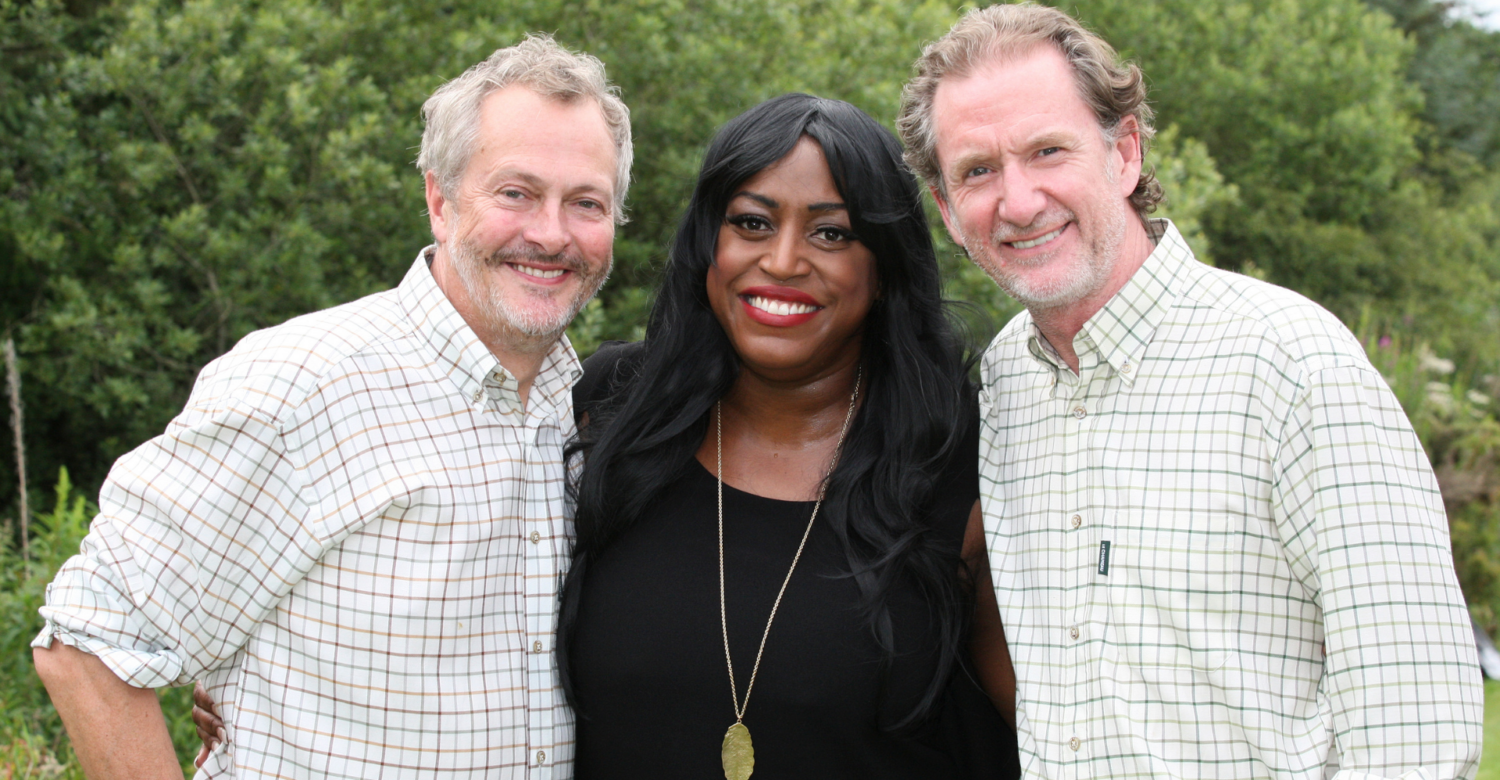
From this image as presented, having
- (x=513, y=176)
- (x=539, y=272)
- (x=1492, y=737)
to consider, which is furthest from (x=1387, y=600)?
(x=1492, y=737)

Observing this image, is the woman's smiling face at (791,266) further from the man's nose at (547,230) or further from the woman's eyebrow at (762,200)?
the man's nose at (547,230)

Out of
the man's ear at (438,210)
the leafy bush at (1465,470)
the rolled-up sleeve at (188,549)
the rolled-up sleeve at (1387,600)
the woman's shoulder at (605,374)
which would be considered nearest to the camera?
the rolled-up sleeve at (1387,600)

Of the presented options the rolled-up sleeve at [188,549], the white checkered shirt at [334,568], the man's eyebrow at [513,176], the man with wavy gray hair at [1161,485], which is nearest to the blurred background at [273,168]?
the man's eyebrow at [513,176]

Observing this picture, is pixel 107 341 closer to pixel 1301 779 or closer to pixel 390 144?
pixel 390 144

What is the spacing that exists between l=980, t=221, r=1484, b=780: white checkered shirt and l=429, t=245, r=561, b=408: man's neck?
42.7 inches

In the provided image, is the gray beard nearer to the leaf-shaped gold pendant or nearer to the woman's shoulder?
the woman's shoulder

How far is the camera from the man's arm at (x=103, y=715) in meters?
2.13

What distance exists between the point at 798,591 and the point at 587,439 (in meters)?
0.67

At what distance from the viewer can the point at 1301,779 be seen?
191 cm

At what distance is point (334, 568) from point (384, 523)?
12 cm

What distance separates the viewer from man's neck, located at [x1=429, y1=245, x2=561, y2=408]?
2.56 m

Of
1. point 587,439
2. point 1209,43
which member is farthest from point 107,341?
point 1209,43

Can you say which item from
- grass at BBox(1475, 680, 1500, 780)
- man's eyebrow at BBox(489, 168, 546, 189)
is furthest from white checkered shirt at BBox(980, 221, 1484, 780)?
grass at BBox(1475, 680, 1500, 780)

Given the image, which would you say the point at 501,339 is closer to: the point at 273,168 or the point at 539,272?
the point at 539,272
